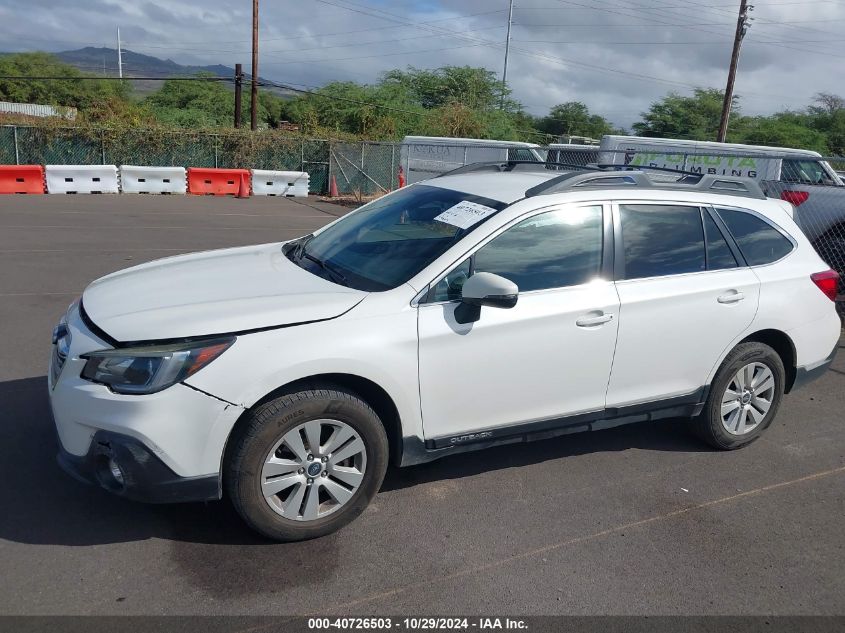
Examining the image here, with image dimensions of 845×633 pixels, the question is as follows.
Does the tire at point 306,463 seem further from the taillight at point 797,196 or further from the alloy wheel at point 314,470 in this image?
the taillight at point 797,196

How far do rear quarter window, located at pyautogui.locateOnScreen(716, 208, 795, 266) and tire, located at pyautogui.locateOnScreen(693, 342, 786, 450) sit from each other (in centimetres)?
59

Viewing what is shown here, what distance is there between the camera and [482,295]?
139 inches

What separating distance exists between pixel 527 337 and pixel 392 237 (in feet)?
3.49

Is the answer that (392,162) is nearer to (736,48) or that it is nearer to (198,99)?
(736,48)

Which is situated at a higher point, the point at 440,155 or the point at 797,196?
the point at 440,155

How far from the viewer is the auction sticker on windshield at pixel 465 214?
4.01 m

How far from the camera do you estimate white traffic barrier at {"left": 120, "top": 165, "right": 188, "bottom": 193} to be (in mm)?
21078

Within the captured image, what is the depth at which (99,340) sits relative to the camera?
332 cm

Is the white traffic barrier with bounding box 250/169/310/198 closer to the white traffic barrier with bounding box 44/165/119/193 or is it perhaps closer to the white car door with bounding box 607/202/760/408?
the white traffic barrier with bounding box 44/165/119/193

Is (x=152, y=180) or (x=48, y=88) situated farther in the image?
(x=48, y=88)

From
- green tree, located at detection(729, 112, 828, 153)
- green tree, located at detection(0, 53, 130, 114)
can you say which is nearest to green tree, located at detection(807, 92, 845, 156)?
green tree, located at detection(729, 112, 828, 153)

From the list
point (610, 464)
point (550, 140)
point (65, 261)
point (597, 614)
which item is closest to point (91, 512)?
point (597, 614)

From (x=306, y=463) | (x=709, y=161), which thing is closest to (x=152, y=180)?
(x=709, y=161)

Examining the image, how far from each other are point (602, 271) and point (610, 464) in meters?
1.29
